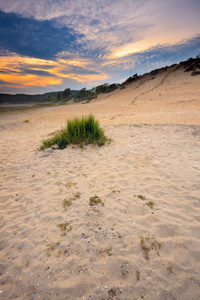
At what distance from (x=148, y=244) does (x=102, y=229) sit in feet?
2.30

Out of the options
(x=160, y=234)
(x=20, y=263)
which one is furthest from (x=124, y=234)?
(x=20, y=263)

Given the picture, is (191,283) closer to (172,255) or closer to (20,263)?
(172,255)

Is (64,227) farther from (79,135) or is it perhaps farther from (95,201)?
(79,135)

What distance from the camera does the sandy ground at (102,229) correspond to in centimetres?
159

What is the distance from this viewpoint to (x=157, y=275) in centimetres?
163

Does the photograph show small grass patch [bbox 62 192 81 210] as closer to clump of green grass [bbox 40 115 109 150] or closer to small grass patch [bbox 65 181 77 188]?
small grass patch [bbox 65 181 77 188]

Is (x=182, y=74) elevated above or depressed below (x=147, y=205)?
above

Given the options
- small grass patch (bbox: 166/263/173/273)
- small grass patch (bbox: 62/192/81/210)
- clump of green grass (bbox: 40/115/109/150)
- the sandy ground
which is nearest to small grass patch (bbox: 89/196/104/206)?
the sandy ground

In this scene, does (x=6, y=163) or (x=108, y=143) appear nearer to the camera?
(x=6, y=163)

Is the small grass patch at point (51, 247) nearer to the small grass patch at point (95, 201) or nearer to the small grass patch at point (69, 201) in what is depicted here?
the small grass patch at point (69, 201)

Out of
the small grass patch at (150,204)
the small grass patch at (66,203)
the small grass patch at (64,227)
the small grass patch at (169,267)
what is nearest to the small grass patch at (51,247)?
the small grass patch at (64,227)

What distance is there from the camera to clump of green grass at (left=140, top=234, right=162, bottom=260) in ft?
6.14

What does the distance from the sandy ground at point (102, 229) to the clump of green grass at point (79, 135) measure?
1.27m

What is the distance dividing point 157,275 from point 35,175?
343cm
